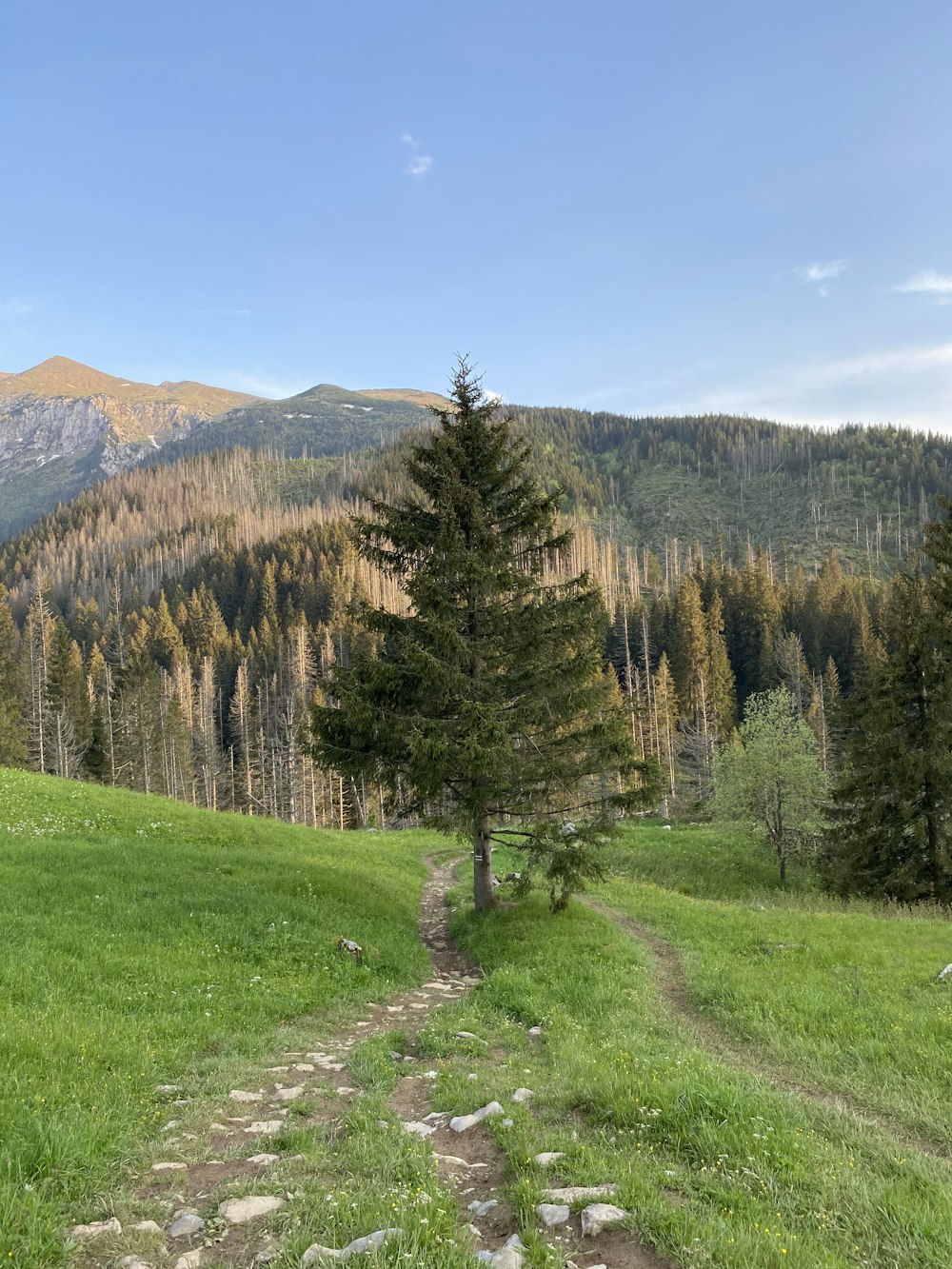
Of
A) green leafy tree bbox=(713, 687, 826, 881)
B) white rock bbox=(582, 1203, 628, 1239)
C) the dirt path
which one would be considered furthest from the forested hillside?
white rock bbox=(582, 1203, 628, 1239)

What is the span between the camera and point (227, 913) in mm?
14609

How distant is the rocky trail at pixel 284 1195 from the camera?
177 inches

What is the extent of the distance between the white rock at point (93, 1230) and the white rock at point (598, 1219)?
11.7ft

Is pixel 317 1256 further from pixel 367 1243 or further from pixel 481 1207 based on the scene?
pixel 481 1207

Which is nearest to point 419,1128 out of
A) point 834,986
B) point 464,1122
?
point 464,1122

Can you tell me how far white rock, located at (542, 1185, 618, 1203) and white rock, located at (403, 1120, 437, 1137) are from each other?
177 cm

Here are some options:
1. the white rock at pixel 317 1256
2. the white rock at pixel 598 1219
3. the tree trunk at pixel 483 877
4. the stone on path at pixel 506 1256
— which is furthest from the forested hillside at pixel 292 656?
the stone on path at pixel 506 1256

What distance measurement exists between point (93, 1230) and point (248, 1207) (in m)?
1.13

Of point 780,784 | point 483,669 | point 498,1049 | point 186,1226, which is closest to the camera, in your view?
point 186,1226

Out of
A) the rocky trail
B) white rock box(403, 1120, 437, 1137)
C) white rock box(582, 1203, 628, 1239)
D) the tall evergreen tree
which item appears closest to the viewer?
the rocky trail

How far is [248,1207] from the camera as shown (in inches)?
201

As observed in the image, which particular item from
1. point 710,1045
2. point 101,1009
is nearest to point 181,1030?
point 101,1009

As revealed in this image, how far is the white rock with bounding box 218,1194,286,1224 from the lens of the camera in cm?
502

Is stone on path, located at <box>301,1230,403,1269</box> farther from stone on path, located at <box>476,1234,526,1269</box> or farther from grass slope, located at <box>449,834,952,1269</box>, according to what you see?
grass slope, located at <box>449,834,952,1269</box>
